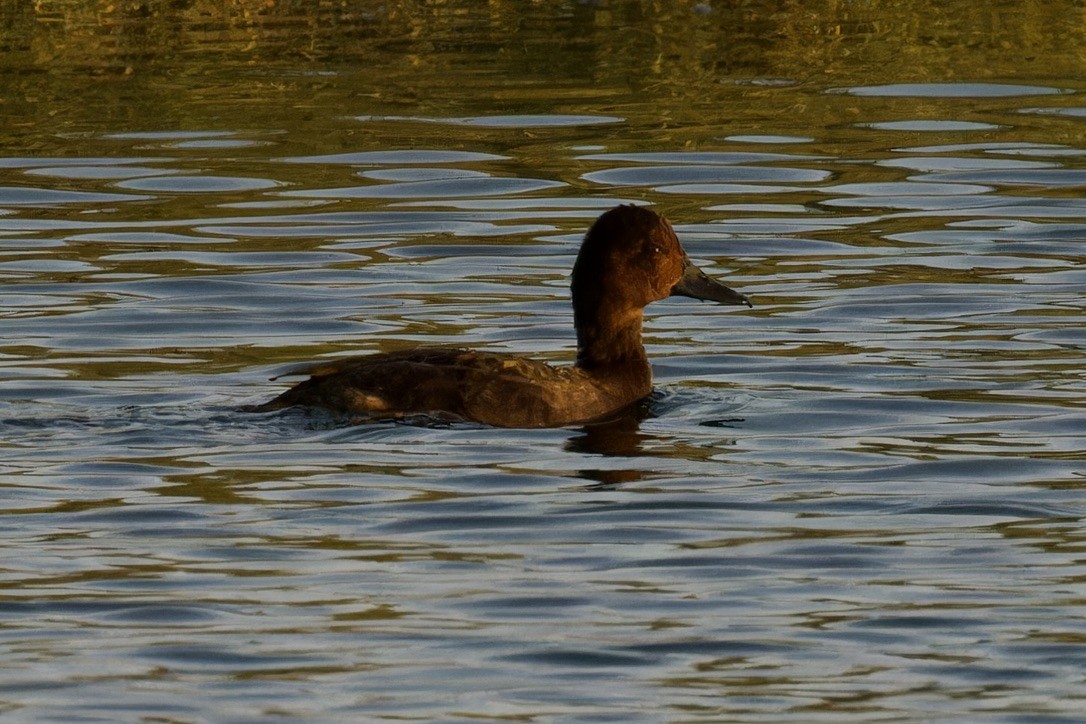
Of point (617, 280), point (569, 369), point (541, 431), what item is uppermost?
point (617, 280)

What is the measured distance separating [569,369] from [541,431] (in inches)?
22.0

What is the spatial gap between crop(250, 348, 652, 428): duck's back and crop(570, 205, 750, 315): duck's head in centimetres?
85

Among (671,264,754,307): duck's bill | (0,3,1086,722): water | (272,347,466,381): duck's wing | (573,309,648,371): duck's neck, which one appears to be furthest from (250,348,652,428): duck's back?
(671,264,754,307): duck's bill

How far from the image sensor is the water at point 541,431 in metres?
7.14

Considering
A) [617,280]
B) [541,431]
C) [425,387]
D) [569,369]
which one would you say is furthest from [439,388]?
[617,280]

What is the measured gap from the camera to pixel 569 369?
37.1ft

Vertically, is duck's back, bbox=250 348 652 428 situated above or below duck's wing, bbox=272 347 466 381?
below

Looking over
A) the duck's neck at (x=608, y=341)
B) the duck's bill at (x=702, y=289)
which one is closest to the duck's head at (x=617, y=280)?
the duck's neck at (x=608, y=341)

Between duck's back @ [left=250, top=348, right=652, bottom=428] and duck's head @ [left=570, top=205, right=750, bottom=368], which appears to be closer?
duck's back @ [left=250, top=348, right=652, bottom=428]

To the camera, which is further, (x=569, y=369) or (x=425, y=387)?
(x=569, y=369)

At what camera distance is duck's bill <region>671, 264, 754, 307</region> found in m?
12.1

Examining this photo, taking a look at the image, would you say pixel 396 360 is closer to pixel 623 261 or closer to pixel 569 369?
pixel 569 369

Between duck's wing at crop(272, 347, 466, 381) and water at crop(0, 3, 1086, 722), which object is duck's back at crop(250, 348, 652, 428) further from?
water at crop(0, 3, 1086, 722)

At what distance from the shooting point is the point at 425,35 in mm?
23078
